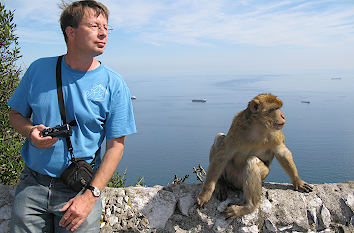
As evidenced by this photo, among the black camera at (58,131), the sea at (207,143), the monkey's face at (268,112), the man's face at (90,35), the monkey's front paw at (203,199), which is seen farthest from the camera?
the sea at (207,143)

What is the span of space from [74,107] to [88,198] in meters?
0.64

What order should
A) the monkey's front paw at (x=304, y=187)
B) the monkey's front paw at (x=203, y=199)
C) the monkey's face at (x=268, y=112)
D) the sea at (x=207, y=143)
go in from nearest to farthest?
the monkey's front paw at (x=203, y=199) < the monkey's front paw at (x=304, y=187) < the monkey's face at (x=268, y=112) < the sea at (x=207, y=143)

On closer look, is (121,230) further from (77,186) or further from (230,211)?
(230,211)

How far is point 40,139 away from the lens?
1.76 m

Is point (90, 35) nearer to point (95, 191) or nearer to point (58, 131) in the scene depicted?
point (58, 131)

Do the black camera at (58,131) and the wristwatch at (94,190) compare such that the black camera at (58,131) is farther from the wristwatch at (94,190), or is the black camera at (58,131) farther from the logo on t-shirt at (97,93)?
the wristwatch at (94,190)

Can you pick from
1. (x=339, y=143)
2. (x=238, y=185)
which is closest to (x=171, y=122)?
(x=339, y=143)

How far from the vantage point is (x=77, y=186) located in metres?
1.90

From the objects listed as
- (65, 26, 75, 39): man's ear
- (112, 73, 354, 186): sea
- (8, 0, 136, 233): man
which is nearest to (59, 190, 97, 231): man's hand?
(8, 0, 136, 233): man

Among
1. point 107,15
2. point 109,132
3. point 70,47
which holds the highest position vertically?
point 107,15

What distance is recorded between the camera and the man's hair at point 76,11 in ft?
6.23

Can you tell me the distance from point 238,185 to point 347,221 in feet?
3.46

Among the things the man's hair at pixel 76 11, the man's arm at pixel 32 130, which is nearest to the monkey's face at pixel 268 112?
the man's hair at pixel 76 11

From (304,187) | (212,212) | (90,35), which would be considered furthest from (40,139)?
(304,187)
